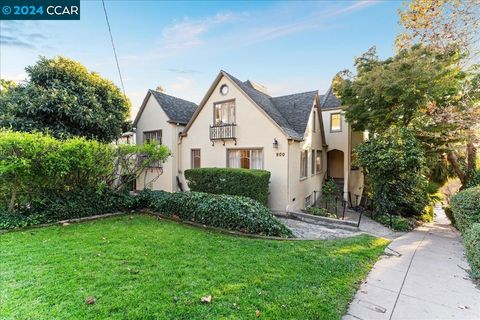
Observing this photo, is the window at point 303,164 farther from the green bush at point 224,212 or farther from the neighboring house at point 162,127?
the neighboring house at point 162,127

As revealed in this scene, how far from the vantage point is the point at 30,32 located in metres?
7.78

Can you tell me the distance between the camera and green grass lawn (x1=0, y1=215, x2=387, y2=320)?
10.6ft

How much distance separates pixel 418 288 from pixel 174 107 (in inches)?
650

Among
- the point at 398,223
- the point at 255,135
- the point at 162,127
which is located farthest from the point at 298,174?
the point at 162,127

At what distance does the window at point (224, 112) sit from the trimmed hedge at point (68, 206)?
6386 millimetres

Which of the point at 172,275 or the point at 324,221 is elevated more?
the point at 172,275

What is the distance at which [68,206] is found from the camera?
7988 millimetres

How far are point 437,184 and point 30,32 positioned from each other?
26.4m

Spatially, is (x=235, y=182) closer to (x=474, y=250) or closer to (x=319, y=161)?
(x=474, y=250)

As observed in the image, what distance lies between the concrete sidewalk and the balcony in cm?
878

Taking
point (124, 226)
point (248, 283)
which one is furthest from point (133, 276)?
point (124, 226)

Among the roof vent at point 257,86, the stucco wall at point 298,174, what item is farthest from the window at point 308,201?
the roof vent at point 257,86

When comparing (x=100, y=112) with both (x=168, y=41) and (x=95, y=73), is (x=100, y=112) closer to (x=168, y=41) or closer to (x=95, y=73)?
(x=95, y=73)

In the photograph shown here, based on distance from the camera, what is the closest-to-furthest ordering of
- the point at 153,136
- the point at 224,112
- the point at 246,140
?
the point at 246,140 → the point at 224,112 → the point at 153,136
